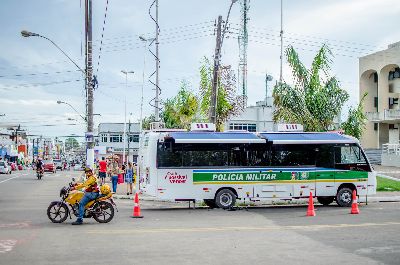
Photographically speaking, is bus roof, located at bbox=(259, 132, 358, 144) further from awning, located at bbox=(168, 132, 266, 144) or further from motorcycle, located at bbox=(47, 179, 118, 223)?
motorcycle, located at bbox=(47, 179, 118, 223)

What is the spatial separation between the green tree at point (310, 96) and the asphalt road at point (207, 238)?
13.8 meters

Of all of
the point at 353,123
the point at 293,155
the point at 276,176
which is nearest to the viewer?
the point at 276,176

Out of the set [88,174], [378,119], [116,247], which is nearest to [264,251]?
[116,247]

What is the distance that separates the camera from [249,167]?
21.8 metres

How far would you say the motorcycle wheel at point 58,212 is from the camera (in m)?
16.3

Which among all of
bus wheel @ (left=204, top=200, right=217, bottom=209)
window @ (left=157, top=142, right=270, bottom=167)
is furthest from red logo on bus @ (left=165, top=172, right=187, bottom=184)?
bus wheel @ (left=204, top=200, right=217, bottom=209)

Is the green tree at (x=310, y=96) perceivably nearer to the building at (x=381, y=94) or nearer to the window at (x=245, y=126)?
the building at (x=381, y=94)

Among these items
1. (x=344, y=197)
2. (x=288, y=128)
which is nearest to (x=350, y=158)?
(x=344, y=197)

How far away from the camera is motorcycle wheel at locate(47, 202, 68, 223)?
16297mm

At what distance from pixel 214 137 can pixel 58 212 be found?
297 inches

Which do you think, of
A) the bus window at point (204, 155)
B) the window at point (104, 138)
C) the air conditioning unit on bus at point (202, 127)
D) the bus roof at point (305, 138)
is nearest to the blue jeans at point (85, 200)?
the bus window at point (204, 155)

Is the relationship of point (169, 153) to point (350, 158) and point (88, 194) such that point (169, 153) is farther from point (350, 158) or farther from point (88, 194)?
point (350, 158)

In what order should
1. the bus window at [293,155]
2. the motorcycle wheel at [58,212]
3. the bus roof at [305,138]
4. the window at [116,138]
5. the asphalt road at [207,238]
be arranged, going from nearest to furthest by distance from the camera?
the asphalt road at [207,238]
the motorcycle wheel at [58,212]
the bus roof at [305,138]
the bus window at [293,155]
the window at [116,138]

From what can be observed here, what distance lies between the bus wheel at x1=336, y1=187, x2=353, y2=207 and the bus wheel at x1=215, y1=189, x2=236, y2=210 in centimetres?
454
